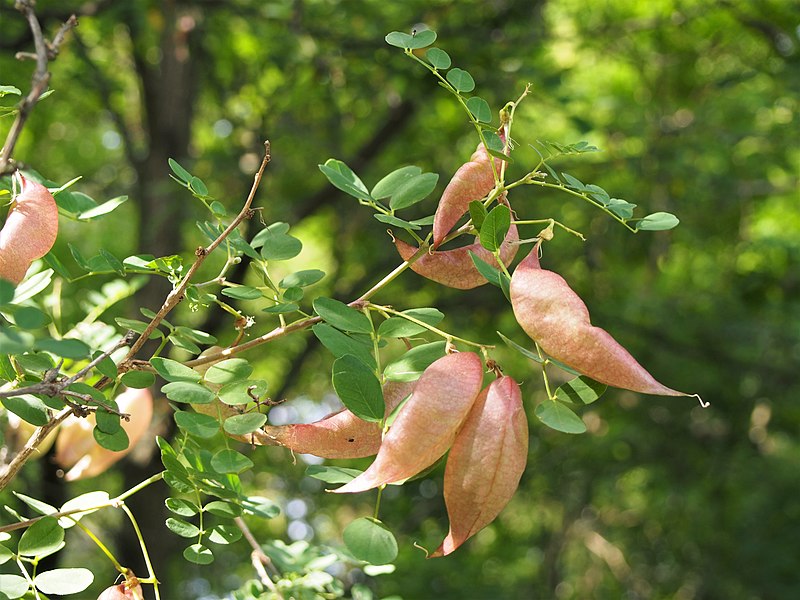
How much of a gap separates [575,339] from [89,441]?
0.52 metres

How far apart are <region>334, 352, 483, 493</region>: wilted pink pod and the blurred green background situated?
1634mm

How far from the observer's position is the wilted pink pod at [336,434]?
592 mm

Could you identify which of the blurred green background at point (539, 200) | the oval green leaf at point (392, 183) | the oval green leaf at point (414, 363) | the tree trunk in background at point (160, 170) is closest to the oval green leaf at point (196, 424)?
the oval green leaf at point (414, 363)

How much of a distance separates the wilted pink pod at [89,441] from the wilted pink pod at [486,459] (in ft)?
1.33

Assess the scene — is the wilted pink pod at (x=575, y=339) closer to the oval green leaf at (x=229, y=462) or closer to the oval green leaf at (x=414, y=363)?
the oval green leaf at (x=414, y=363)

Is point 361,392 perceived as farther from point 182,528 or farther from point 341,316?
point 182,528

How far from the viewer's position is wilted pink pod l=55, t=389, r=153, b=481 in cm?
86

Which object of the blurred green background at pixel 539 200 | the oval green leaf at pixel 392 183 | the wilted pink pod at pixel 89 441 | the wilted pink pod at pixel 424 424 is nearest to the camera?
the wilted pink pod at pixel 424 424

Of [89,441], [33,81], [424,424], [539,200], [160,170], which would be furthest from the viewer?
[160,170]

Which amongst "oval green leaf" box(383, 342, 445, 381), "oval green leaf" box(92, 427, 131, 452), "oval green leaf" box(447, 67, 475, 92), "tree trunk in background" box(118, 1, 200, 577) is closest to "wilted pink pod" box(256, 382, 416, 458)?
"oval green leaf" box(383, 342, 445, 381)

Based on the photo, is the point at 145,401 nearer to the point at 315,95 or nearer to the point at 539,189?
the point at 539,189

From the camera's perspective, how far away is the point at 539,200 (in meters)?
2.78

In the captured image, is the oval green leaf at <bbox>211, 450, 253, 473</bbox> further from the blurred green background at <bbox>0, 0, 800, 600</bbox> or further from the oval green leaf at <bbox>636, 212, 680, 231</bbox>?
the blurred green background at <bbox>0, 0, 800, 600</bbox>

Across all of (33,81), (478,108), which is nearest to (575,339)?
(478,108)
